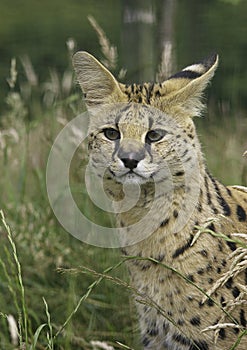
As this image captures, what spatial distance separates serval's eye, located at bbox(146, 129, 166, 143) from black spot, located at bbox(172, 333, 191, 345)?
2.44 ft

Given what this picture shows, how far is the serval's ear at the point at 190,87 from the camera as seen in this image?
10.1 ft

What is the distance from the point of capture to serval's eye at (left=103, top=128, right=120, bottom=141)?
3.06 metres

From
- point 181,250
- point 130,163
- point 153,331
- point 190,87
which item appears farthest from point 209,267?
point 190,87

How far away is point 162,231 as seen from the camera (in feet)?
10.2

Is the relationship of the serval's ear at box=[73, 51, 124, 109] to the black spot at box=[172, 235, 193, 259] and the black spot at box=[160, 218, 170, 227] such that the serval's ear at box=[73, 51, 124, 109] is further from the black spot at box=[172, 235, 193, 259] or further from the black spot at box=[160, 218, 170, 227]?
the black spot at box=[172, 235, 193, 259]

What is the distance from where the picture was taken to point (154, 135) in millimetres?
3027

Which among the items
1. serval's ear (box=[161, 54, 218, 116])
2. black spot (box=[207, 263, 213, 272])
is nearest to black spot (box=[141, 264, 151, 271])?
black spot (box=[207, 263, 213, 272])

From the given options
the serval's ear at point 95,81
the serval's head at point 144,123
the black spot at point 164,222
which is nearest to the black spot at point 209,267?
the black spot at point 164,222

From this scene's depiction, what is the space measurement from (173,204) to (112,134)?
13.7 inches

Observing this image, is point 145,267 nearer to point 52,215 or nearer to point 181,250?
point 181,250

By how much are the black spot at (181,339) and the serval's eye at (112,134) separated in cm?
78

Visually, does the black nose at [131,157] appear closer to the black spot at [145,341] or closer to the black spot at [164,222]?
the black spot at [164,222]

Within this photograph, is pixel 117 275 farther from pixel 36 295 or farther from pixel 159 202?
pixel 159 202

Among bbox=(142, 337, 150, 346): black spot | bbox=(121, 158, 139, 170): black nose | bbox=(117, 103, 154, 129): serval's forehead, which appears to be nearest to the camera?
bbox=(121, 158, 139, 170): black nose
